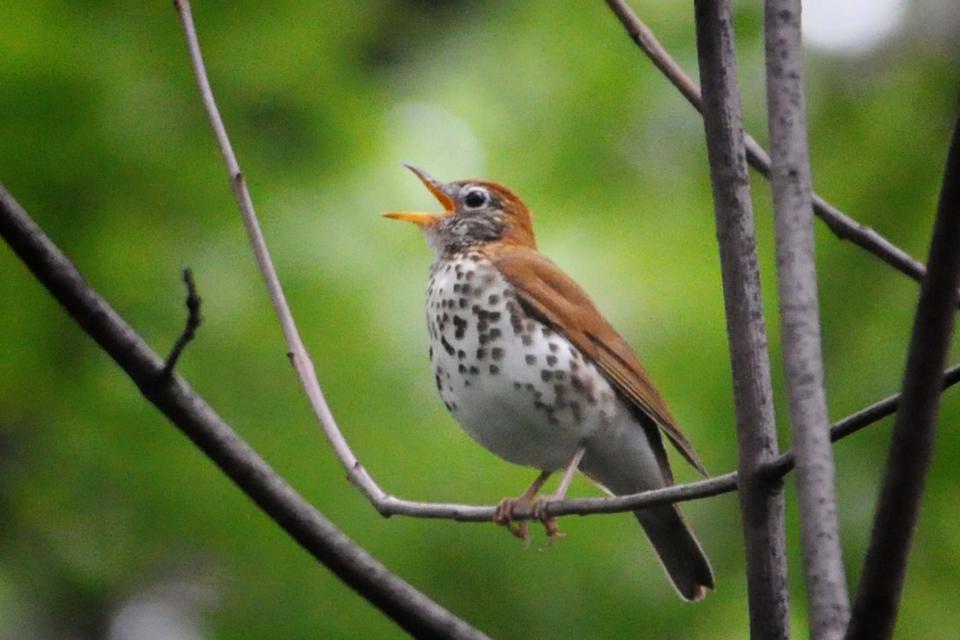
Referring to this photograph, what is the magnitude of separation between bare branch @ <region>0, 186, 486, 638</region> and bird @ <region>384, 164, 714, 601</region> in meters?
1.30

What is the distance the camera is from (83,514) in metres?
4.55

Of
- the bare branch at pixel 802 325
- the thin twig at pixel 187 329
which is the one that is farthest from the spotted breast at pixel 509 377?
the bare branch at pixel 802 325

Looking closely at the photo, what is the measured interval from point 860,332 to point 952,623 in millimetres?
963

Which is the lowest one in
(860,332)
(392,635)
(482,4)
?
(392,635)

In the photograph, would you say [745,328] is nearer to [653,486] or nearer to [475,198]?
[653,486]

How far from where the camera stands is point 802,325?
209 cm

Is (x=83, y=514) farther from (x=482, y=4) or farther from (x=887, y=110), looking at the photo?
(x=887, y=110)

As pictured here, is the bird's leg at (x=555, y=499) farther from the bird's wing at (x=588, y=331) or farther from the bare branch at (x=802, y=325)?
the bare branch at (x=802, y=325)

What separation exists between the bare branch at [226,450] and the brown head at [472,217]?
2.01m

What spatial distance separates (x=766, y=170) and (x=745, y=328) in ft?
2.43

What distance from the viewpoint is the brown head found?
4.84m

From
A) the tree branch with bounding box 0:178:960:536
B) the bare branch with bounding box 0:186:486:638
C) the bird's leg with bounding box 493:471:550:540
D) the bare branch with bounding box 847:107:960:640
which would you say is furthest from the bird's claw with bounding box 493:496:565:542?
the bare branch with bounding box 847:107:960:640

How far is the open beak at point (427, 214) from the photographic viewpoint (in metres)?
4.63

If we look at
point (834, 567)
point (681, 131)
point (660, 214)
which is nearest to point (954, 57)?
point (681, 131)
